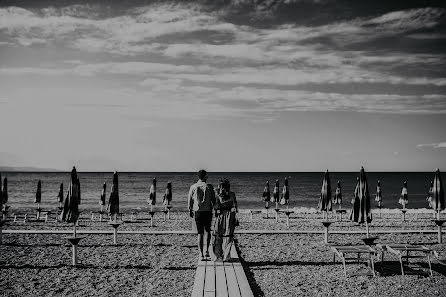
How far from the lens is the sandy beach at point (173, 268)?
8.21m

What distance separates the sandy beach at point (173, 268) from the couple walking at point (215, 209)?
1.00 m

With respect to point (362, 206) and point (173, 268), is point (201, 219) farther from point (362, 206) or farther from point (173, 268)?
point (362, 206)

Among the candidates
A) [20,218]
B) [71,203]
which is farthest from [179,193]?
[71,203]

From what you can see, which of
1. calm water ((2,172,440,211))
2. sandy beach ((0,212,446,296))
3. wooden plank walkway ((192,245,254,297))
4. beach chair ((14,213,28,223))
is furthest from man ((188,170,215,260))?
calm water ((2,172,440,211))

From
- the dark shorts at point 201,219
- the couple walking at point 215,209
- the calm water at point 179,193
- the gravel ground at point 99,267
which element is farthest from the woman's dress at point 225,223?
the calm water at point 179,193

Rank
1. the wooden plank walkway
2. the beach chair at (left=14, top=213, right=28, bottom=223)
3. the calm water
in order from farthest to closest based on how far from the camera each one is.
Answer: the calm water < the beach chair at (left=14, top=213, right=28, bottom=223) < the wooden plank walkway

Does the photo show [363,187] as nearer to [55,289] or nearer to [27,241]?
[55,289]

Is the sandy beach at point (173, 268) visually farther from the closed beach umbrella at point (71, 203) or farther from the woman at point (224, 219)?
the closed beach umbrella at point (71, 203)

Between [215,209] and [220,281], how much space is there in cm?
188

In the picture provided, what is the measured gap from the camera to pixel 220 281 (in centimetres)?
795

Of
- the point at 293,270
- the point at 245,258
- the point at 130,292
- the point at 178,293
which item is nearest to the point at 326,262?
the point at 293,270

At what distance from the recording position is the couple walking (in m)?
9.16

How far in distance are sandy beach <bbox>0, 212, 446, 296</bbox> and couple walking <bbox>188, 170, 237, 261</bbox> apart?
1000mm

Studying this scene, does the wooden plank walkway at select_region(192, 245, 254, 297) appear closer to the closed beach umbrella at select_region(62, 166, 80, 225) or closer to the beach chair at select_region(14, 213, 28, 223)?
the closed beach umbrella at select_region(62, 166, 80, 225)
